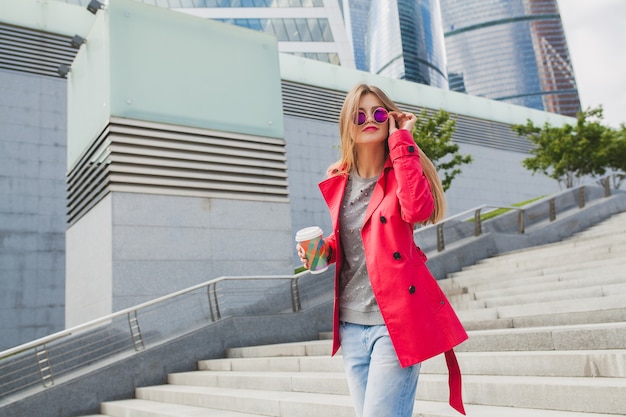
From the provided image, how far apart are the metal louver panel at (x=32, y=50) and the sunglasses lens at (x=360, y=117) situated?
16.4m

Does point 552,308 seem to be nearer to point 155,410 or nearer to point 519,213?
point 155,410

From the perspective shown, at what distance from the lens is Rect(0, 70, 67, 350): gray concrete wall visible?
15.0 metres

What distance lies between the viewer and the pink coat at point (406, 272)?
6.70 feet

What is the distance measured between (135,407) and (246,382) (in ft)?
4.48

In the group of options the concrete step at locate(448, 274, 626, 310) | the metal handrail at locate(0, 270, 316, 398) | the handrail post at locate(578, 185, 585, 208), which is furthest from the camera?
the handrail post at locate(578, 185, 585, 208)

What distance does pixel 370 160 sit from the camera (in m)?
2.44

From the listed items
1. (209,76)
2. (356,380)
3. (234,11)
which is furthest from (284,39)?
(356,380)

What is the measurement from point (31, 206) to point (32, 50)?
14.7ft

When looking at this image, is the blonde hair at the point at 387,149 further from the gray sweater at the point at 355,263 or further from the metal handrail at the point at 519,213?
the metal handrail at the point at 519,213

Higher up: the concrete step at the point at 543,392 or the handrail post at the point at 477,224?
the handrail post at the point at 477,224

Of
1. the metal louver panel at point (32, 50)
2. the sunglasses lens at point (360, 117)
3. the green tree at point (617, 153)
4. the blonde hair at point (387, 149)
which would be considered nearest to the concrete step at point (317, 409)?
the blonde hair at point (387, 149)

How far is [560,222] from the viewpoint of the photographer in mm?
13844

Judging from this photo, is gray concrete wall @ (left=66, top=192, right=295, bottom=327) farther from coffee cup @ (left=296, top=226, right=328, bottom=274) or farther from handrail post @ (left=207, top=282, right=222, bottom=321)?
coffee cup @ (left=296, top=226, right=328, bottom=274)

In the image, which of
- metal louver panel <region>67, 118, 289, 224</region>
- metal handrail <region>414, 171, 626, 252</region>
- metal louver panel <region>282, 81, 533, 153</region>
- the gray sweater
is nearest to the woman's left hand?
the gray sweater
